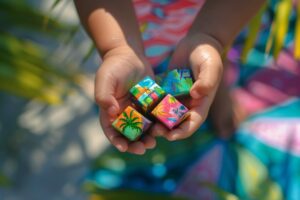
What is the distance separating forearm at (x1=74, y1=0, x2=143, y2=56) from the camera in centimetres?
95

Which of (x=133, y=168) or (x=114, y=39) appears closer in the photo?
(x=114, y=39)

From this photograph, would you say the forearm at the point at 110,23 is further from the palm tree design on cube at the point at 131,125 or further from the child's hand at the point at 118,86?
the palm tree design on cube at the point at 131,125

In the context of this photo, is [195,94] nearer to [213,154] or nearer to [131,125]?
[131,125]

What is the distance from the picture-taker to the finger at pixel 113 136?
827mm

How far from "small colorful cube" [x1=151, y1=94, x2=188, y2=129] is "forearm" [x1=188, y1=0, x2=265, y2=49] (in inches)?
7.7

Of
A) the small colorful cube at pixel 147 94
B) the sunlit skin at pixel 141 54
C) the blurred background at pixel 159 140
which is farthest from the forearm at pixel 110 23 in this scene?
the blurred background at pixel 159 140

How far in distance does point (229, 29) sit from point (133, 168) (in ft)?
1.68

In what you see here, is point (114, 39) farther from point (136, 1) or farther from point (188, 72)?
point (136, 1)

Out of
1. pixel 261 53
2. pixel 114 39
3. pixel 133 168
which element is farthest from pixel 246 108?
pixel 114 39

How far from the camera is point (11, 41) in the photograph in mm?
1302

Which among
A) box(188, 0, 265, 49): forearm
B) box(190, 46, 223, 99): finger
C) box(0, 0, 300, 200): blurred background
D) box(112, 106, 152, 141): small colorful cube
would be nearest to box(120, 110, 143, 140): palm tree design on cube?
box(112, 106, 152, 141): small colorful cube

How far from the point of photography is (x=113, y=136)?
2.78 feet

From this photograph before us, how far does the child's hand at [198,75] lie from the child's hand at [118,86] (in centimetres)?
6

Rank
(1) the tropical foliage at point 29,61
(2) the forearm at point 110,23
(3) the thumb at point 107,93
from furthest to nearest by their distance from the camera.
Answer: (1) the tropical foliage at point 29,61
(2) the forearm at point 110,23
(3) the thumb at point 107,93
